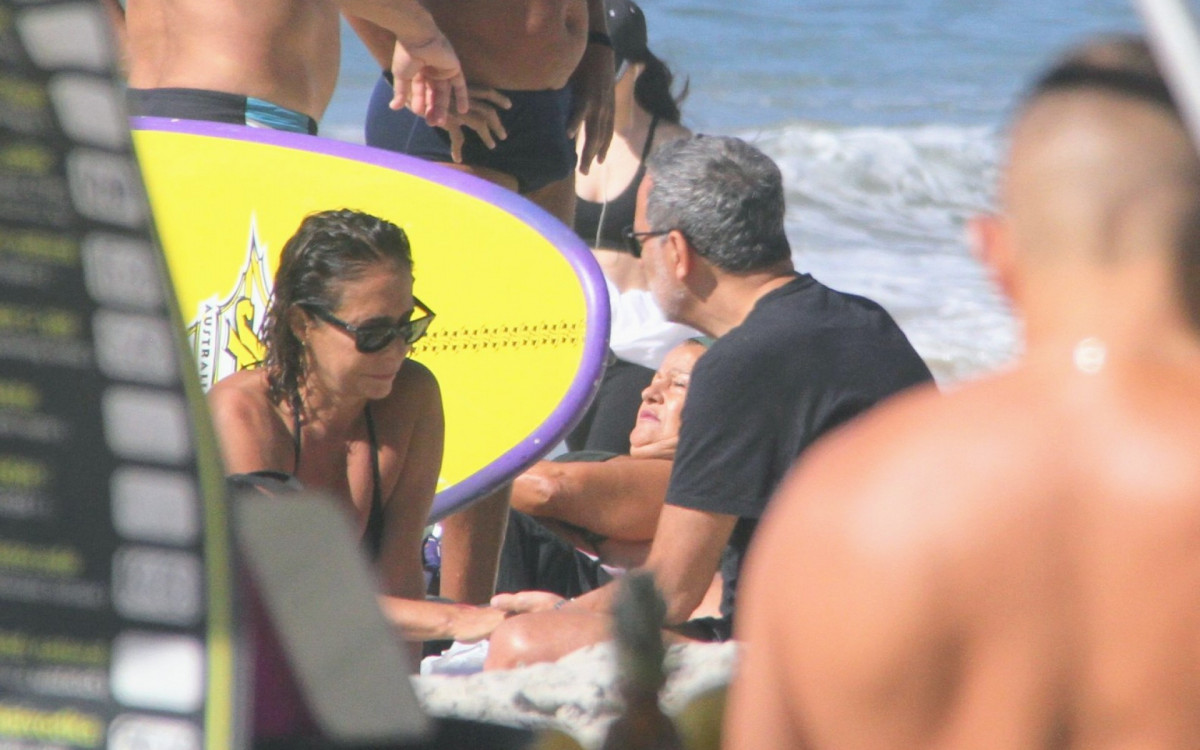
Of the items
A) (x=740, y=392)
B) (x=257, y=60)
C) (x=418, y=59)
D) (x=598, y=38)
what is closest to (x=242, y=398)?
(x=740, y=392)

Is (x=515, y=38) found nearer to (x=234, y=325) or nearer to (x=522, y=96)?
(x=522, y=96)

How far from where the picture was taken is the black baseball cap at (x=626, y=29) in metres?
5.65

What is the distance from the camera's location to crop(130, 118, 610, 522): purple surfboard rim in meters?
3.63

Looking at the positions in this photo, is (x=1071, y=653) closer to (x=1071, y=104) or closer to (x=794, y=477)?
(x=794, y=477)

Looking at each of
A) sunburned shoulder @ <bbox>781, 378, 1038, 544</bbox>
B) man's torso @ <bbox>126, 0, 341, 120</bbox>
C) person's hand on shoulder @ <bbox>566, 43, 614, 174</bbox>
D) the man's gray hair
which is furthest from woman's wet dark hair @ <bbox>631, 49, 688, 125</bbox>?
sunburned shoulder @ <bbox>781, 378, 1038, 544</bbox>

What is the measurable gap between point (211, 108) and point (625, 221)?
6.38 ft

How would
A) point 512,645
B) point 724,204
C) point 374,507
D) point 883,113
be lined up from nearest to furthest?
point 512,645 → point 374,507 → point 724,204 → point 883,113

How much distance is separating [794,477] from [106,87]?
803 mm

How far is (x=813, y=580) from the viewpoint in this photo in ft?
4.86

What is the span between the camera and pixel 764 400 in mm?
3195

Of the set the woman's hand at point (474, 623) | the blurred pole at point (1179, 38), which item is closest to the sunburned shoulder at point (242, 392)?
the woman's hand at point (474, 623)

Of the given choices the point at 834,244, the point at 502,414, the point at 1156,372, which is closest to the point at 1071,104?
the point at 1156,372

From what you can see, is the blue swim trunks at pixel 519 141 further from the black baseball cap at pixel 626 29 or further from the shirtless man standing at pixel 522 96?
the black baseball cap at pixel 626 29

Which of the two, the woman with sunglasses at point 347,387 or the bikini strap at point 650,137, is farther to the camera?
the bikini strap at point 650,137
